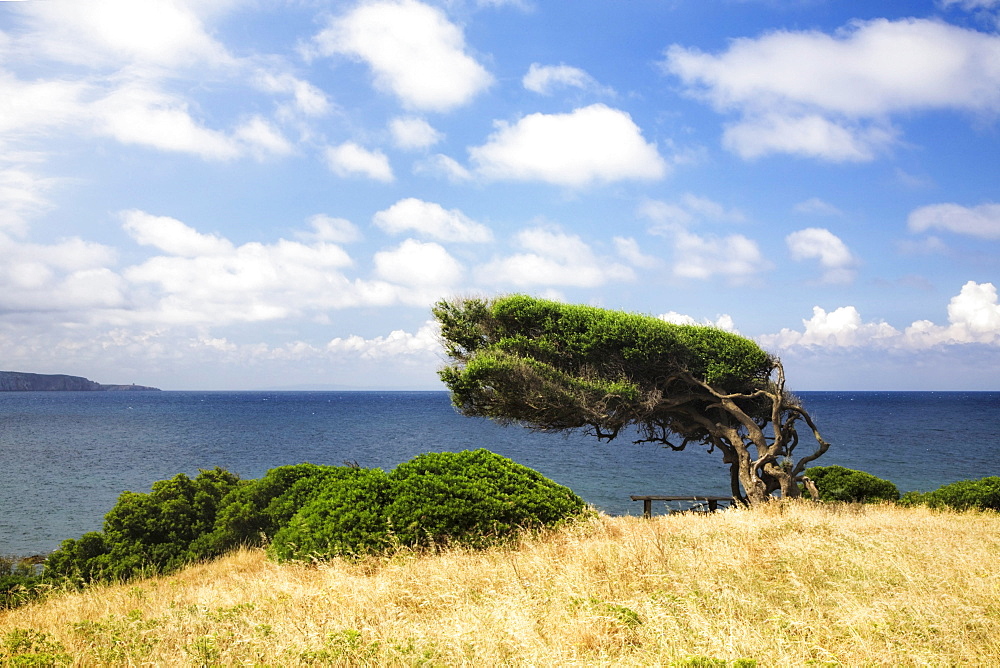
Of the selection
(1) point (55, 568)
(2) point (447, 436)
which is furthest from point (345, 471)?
(2) point (447, 436)

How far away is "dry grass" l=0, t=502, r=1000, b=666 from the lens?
495 cm

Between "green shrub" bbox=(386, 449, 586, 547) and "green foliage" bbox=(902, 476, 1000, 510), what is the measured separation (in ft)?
41.2

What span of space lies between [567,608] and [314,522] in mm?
5736

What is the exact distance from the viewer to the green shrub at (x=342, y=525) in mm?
9867

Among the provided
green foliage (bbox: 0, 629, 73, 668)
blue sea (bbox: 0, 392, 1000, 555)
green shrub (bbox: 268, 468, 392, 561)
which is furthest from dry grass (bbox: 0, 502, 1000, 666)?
blue sea (bbox: 0, 392, 1000, 555)

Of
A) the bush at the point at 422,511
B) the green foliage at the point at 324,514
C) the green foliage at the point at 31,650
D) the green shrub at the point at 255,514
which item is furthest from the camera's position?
the green shrub at the point at 255,514

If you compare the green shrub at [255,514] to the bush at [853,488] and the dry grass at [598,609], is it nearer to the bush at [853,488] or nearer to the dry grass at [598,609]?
the dry grass at [598,609]

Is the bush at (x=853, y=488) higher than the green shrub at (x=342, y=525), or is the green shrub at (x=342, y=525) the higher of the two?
the green shrub at (x=342, y=525)

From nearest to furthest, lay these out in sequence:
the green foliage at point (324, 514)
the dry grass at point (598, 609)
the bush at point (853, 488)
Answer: the dry grass at point (598, 609) < the green foliage at point (324, 514) < the bush at point (853, 488)

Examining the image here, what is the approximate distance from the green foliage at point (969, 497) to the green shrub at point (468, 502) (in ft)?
41.2

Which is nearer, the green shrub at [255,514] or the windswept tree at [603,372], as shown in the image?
the green shrub at [255,514]

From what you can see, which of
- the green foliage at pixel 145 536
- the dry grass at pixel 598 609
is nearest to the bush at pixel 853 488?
the dry grass at pixel 598 609

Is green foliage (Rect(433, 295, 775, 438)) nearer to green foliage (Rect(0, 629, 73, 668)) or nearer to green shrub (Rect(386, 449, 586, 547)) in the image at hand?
green shrub (Rect(386, 449, 586, 547))

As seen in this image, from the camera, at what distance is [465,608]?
603 cm
